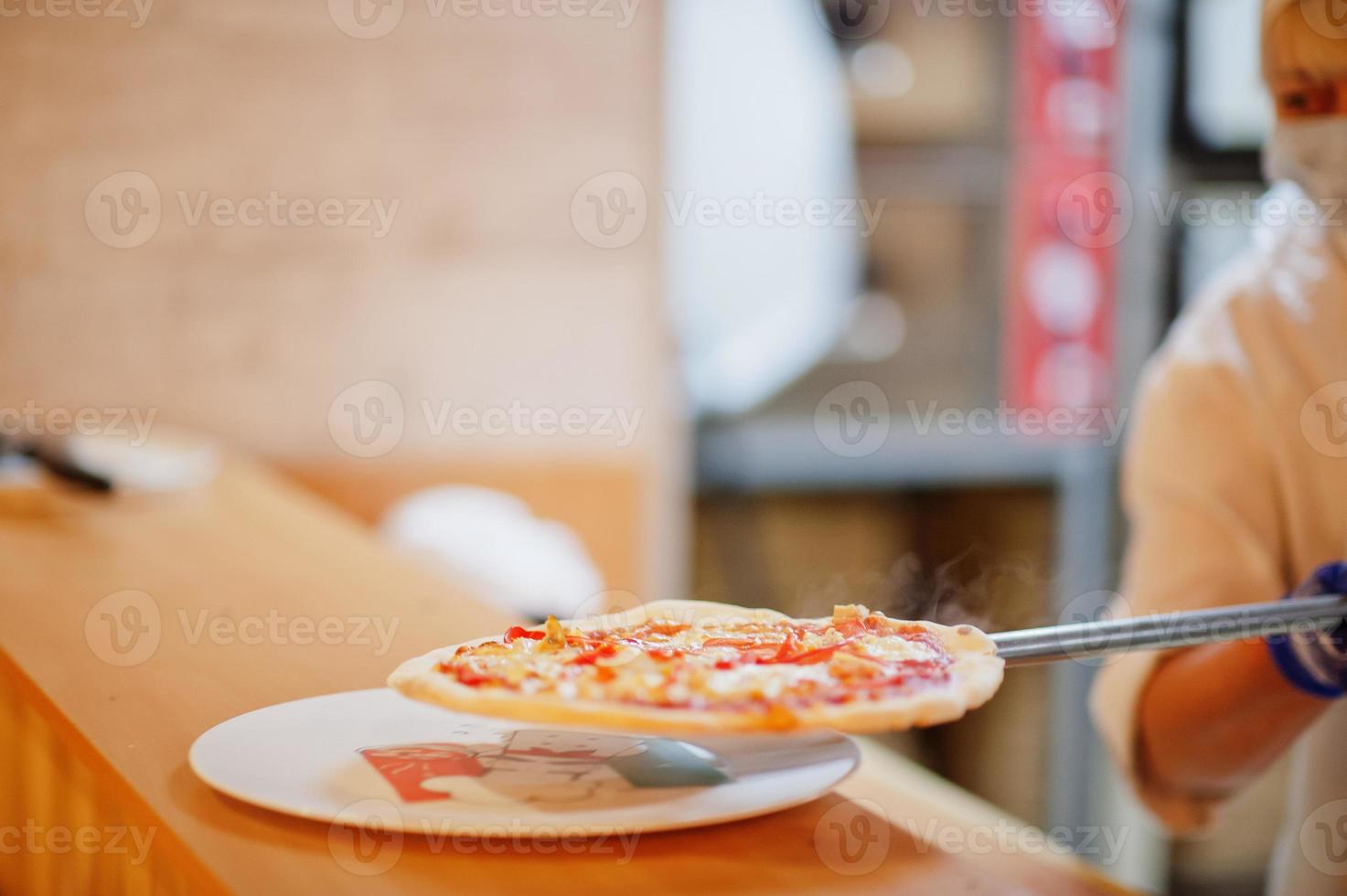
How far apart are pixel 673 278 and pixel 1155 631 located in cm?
208

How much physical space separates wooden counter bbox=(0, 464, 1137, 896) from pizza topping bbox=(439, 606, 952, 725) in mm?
83

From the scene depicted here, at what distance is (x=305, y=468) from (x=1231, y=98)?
2100 millimetres

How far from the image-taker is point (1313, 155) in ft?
3.89

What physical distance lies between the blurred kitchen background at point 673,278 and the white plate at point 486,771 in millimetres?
1120

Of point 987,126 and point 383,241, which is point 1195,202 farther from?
point 383,241

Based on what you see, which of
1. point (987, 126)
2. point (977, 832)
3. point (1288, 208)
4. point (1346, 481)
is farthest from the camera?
point (987, 126)

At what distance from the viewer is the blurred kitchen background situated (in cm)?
231

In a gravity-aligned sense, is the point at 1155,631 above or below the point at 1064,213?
below

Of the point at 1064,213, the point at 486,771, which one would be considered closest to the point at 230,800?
the point at 486,771

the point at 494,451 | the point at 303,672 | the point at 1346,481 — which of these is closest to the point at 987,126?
the point at 494,451

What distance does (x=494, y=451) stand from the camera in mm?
2617

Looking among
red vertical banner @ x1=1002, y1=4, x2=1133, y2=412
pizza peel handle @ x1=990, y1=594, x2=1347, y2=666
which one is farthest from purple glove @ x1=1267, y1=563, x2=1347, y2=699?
red vertical banner @ x1=1002, y1=4, x2=1133, y2=412

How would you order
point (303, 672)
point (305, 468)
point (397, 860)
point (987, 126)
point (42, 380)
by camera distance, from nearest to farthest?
point (397, 860)
point (303, 672)
point (42, 380)
point (305, 468)
point (987, 126)

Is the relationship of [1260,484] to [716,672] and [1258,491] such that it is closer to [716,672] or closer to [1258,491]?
[1258,491]
